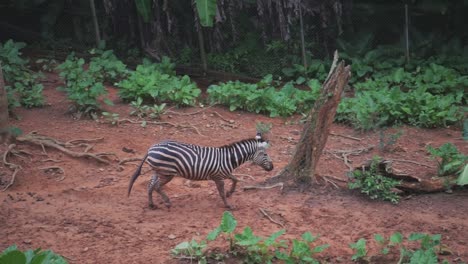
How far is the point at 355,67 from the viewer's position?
13703 mm

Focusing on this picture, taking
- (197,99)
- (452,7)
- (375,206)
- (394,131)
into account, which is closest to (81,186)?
(375,206)

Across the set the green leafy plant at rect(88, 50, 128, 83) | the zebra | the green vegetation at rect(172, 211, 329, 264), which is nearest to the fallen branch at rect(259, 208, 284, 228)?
the zebra

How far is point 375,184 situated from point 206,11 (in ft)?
21.4

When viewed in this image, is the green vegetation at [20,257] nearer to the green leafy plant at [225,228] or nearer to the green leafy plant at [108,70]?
the green leafy plant at [225,228]

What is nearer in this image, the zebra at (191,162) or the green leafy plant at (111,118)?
the zebra at (191,162)

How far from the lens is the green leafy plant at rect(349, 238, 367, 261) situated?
6051 millimetres

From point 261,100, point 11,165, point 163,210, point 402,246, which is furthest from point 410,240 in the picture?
point 261,100

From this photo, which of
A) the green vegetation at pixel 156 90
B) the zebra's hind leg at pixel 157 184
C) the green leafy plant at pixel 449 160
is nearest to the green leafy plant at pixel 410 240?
the green leafy plant at pixel 449 160

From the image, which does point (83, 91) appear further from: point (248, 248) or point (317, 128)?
point (248, 248)

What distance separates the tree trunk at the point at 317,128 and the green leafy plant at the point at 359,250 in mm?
1705

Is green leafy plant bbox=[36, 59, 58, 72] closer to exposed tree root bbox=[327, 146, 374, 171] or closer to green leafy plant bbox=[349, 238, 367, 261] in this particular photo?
exposed tree root bbox=[327, 146, 374, 171]

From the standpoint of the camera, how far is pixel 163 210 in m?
7.03

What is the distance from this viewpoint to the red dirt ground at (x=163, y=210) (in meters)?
6.20

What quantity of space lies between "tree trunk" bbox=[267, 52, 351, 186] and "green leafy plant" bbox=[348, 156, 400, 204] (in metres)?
0.57
